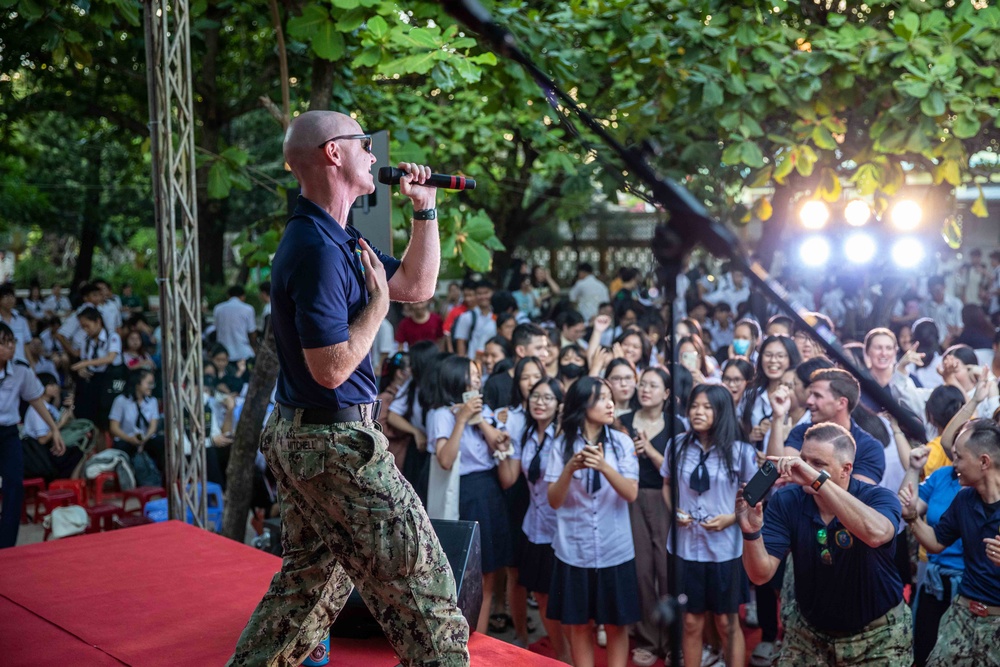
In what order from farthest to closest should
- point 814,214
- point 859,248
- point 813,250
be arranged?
point 813,250 < point 859,248 < point 814,214

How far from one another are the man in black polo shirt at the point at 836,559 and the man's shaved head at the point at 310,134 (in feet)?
6.22

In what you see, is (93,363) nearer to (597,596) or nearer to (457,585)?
(597,596)

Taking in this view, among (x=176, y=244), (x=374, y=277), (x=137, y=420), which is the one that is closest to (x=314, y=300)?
(x=374, y=277)

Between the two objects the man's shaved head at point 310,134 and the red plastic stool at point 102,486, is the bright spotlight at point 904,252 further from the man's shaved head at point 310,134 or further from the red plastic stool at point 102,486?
the man's shaved head at point 310,134

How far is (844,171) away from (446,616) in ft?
25.2

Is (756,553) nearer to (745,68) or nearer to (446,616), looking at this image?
(446,616)

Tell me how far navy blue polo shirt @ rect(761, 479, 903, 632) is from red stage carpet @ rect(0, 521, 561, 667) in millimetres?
1123

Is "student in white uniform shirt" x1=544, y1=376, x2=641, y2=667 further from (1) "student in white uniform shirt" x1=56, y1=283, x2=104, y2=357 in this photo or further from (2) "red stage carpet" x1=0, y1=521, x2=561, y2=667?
(1) "student in white uniform shirt" x1=56, y1=283, x2=104, y2=357

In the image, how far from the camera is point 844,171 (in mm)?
8953

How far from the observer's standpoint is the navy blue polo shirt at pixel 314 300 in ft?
7.94

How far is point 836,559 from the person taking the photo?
3514 mm

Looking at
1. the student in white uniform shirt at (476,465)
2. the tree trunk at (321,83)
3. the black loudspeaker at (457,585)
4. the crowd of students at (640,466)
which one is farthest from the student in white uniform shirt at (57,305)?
the black loudspeaker at (457,585)

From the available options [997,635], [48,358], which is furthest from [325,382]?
[48,358]

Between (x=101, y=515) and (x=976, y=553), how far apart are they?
5.29 m
